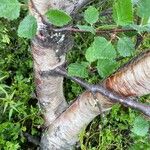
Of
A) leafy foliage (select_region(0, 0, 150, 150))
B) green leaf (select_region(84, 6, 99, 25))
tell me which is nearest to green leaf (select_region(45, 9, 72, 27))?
green leaf (select_region(84, 6, 99, 25))

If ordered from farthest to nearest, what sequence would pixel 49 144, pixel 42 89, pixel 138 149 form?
pixel 138 149
pixel 49 144
pixel 42 89

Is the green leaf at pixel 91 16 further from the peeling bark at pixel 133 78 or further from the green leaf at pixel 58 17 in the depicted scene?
the peeling bark at pixel 133 78

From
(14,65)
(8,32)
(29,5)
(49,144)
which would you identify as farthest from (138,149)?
(29,5)

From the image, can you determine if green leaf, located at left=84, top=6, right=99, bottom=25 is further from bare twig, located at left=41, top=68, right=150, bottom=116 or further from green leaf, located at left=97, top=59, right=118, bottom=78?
bare twig, located at left=41, top=68, right=150, bottom=116

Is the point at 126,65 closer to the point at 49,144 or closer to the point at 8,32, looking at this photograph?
the point at 49,144

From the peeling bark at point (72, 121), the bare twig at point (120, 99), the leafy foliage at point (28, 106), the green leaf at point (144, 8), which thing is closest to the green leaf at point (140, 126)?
the bare twig at point (120, 99)

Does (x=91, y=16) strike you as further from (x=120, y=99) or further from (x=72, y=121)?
(x=72, y=121)

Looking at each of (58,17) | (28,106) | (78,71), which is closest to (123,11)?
(58,17)
